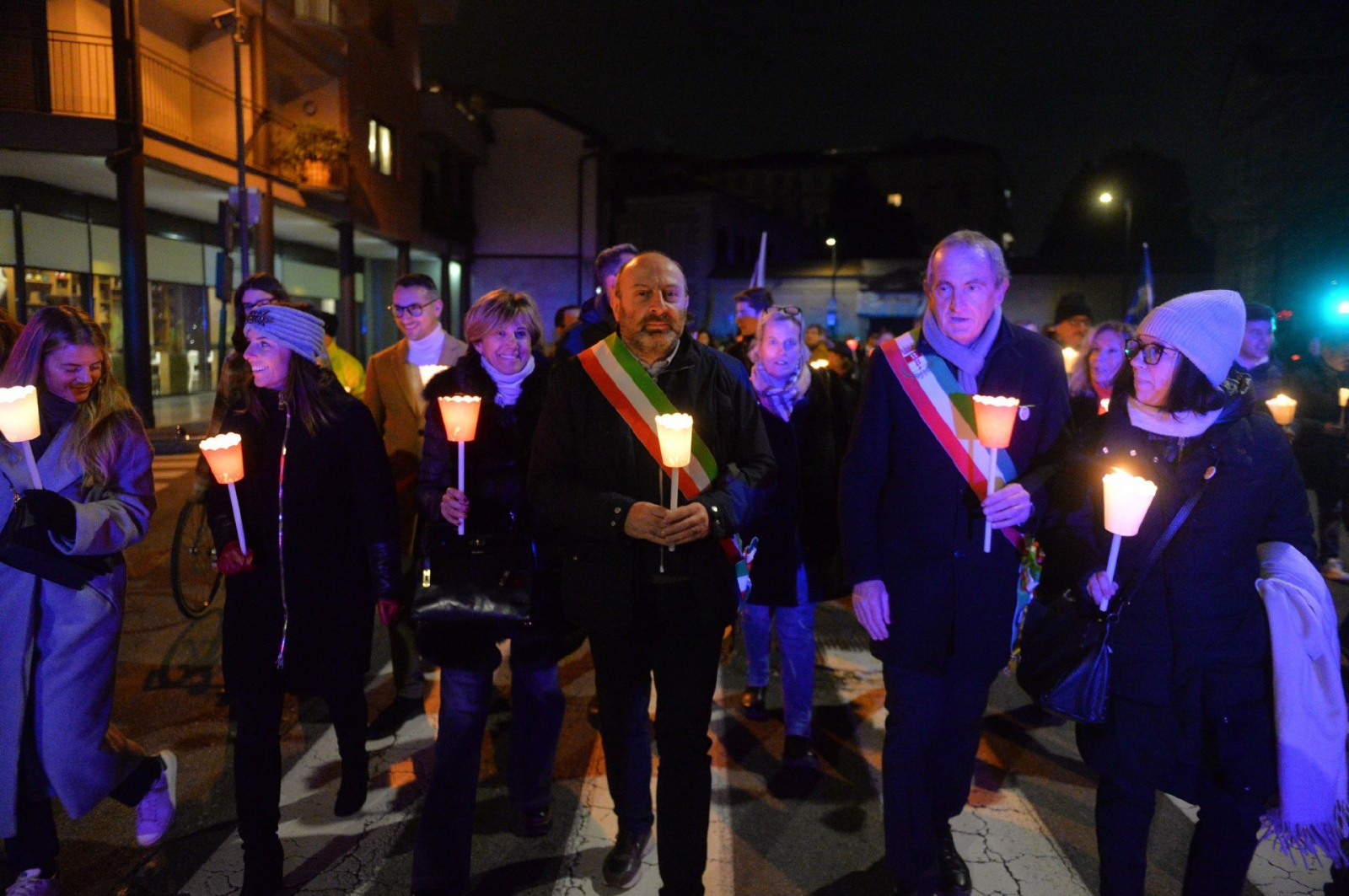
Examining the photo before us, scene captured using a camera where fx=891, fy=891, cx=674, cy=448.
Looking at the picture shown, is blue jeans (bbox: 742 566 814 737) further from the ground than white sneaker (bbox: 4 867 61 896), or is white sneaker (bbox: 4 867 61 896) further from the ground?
blue jeans (bbox: 742 566 814 737)

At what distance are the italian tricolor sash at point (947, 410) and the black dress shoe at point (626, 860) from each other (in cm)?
185

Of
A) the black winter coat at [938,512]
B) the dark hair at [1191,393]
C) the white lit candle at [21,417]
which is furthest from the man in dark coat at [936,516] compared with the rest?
the white lit candle at [21,417]

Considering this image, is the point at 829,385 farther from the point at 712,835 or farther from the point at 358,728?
the point at 358,728

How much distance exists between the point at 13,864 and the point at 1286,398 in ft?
27.6

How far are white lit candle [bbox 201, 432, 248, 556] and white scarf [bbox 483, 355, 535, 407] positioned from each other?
3.33 ft

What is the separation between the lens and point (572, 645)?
389 cm

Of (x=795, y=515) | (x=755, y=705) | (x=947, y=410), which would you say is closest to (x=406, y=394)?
(x=795, y=515)

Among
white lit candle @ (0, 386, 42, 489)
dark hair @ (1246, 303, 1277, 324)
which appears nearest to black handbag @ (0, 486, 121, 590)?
white lit candle @ (0, 386, 42, 489)

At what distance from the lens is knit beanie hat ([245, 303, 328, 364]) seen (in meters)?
3.34

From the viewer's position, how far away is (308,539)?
3.41 metres

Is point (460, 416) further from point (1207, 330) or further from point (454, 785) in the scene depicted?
point (1207, 330)

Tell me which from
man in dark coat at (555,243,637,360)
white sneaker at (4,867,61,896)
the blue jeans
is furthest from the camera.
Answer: man in dark coat at (555,243,637,360)

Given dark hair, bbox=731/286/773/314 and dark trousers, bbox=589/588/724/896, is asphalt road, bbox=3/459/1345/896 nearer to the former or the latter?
dark trousers, bbox=589/588/724/896

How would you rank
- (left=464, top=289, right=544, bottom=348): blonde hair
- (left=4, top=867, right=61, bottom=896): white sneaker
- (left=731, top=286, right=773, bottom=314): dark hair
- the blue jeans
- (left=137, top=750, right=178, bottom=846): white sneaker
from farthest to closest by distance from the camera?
1. (left=731, top=286, right=773, bottom=314): dark hair
2. the blue jeans
3. (left=464, top=289, right=544, bottom=348): blonde hair
4. (left=137, top=750, right=178, bottom=846): white sneaker
5. (left=4, top=867, right=61, bottom=896): white sneaker
